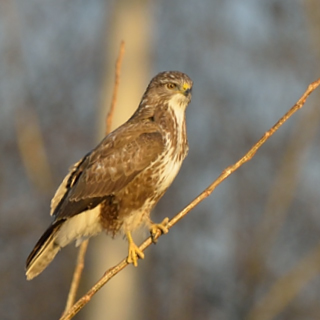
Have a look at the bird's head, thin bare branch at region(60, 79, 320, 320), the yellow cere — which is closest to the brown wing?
the bird's head

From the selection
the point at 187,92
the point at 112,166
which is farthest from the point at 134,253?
the point at 187,92

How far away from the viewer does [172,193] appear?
1334cm

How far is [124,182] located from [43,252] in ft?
1.90

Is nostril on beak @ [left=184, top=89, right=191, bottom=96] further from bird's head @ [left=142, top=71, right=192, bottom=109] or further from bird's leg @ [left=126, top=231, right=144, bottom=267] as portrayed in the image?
bird's leg @ [left=126, top=231, right=144, bottom=267]

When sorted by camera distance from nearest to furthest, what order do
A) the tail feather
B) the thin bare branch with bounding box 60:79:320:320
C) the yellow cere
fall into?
the thin bare branch with bounding box 60:79:320:320 → the tail feather → the yellow cere

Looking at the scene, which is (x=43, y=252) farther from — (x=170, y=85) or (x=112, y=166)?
(x=170, y=85)

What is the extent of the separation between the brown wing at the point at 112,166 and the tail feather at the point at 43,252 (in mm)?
82

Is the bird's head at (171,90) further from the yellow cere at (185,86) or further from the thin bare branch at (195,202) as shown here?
the thin bare branch at (195,202)

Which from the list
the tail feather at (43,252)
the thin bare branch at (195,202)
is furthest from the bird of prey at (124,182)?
the thin bare branch at (195,202)

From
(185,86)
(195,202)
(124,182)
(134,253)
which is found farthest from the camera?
(185,86)

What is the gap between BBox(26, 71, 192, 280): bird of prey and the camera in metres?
4.80

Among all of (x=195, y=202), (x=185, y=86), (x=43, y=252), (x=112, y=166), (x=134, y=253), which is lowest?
(x=195, y=202)

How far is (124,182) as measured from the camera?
487 centimetres

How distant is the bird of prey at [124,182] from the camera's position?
4797mm
